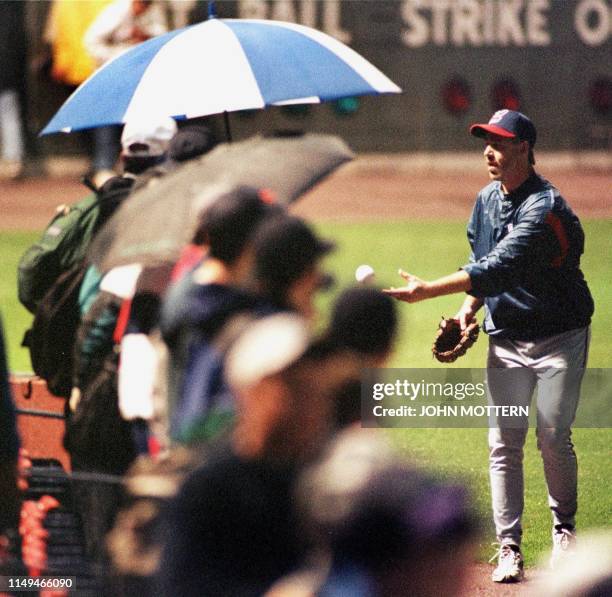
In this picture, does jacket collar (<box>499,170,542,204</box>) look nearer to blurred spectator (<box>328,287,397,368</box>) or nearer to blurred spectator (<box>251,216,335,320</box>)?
blurred spectator (<box>251,216,335,320</box>)

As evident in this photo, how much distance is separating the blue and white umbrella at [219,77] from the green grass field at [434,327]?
0.92m

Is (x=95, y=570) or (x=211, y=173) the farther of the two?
(x=211, y=173)

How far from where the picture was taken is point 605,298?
12.0 m

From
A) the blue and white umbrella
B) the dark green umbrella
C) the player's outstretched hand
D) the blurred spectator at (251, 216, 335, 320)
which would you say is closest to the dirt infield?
the blue and white umbrella

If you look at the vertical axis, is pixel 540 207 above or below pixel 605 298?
above

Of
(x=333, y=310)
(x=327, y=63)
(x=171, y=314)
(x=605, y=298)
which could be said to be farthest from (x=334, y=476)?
(x=605, y=298)

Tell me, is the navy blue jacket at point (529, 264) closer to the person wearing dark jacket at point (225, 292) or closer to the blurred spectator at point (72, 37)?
the person wearing dark jacket at point (225, 292)

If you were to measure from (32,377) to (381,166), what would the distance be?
43.8 ft

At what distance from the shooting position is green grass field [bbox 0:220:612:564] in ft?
22.8

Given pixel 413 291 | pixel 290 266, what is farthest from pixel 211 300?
pixel 413 291

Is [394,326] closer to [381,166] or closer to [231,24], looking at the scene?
[231,24]

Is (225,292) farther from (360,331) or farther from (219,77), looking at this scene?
(219,77)

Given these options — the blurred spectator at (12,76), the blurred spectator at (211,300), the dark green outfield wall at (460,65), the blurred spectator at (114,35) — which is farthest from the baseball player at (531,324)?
the dark green outfield wall at (460,65)

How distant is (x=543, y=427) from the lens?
6027 mm
